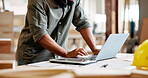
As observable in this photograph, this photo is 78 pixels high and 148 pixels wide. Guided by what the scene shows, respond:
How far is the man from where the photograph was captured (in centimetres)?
148

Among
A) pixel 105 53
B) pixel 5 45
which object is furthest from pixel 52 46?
pixel 5 45

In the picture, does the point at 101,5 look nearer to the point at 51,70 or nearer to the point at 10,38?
the point at 10,38

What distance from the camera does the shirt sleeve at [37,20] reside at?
4.84 ft

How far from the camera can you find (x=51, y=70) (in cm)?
28

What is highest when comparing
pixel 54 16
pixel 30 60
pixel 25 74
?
pixel 54 16

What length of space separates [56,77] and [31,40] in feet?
4.68

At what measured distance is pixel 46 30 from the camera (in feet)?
5.16

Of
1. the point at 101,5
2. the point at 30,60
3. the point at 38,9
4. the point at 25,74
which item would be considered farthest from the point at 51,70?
the point at 101,5

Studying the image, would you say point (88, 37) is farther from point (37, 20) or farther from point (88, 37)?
point (37, 20)

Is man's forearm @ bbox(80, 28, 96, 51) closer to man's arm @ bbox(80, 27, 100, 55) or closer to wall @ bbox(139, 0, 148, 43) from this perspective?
man's arm @ bbox(80, 27, 100, 55)

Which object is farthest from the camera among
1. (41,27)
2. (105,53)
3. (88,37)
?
(88,37)

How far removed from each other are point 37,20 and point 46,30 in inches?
4.5

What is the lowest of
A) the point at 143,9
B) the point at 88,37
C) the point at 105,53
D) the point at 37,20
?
the point at 105,53

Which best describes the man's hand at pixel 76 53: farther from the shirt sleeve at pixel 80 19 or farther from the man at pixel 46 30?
the shirt sleeve at pixel 80 19
